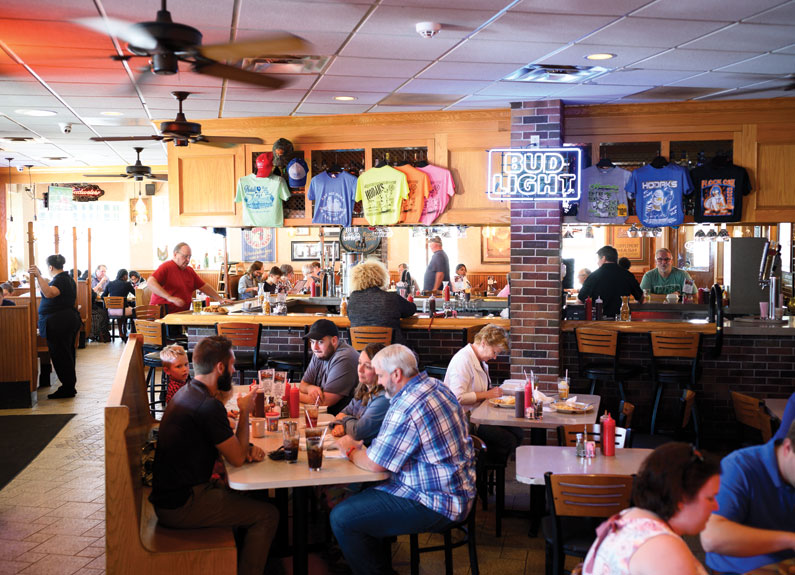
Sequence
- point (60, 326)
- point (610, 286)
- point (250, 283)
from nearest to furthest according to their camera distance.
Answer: point (610, 286) < point (60, 326) < point (250, 283)

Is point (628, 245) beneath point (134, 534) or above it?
above

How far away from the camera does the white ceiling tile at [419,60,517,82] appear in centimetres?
574

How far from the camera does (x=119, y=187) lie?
17.4m

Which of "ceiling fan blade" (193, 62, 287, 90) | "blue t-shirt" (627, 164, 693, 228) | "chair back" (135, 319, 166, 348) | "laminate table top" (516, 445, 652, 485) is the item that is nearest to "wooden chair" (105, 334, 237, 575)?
"laminate table top" (516, 445, 652, 485)

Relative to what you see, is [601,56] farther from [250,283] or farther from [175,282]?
[250,283]

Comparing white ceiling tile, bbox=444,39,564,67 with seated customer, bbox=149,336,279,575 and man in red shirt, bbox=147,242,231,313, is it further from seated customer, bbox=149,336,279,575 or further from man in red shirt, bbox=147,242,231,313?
man in red shirt, bbox=147,242,231,313

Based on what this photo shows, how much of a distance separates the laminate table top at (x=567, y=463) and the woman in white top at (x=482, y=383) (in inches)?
37.4

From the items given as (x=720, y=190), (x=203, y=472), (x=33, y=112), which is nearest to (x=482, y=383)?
(x=203, y=472)

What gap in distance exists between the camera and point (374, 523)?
144 inches

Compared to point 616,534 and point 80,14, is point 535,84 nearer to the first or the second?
point 80,14

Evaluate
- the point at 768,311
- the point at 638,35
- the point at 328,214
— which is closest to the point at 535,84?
the point at 638,35

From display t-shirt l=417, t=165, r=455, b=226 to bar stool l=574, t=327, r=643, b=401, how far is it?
5.96 feet

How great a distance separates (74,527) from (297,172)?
4.22 metres

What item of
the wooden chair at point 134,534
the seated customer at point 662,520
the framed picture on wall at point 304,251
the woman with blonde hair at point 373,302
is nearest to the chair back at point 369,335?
the woman with blonde hair at point 373,302
